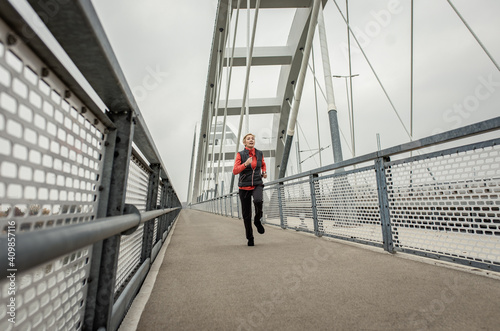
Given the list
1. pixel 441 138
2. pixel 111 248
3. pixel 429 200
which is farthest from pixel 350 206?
pixel 111 248

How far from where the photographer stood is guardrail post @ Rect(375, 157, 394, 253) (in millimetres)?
2893

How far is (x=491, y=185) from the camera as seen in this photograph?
6.43 feet

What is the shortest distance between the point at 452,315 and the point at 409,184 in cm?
146

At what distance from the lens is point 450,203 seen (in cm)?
226

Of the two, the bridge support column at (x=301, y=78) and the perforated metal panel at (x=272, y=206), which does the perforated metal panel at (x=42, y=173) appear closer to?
the perforated metal panel at (x=272, y=206)

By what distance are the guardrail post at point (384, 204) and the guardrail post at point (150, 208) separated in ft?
7.36

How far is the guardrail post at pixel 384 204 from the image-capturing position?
2893 mm

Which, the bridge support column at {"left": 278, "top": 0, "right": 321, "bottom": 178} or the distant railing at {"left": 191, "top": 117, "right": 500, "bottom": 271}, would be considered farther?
the bridge support column at {"left": 278, "top": 0, "right": 321, "bottom": 178}

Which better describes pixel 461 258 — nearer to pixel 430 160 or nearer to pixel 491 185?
pixel 491 185

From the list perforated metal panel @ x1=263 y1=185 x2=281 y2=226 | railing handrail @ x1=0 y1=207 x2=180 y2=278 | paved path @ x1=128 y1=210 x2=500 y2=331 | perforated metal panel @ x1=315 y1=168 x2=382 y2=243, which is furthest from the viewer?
perforated metal panel @ x1=263 y1=185 x2=281 y2=226

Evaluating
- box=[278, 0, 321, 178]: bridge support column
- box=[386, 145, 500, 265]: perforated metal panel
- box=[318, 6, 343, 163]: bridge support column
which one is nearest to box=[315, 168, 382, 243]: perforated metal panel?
box=[386, 145, 500, 265]: perforated metal panel

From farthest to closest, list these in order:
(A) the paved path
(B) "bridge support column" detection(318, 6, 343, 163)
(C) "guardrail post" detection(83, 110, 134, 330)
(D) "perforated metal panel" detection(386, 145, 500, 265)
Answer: (B) "bridge support column" detection(318, 6, 343, 163) → (D) "perforated metal panel" detection(386, 145, 500, 265) → (A) the paved path → (C) "guardrail post" detection(83, 110, 134, 330)

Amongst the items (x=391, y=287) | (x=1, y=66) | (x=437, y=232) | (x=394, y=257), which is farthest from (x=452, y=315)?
(x=1, y=66)

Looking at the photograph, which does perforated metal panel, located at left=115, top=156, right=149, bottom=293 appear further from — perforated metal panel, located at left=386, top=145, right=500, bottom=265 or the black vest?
perforated metal panel, located at left=386, top=145, right=500, bottom=265
